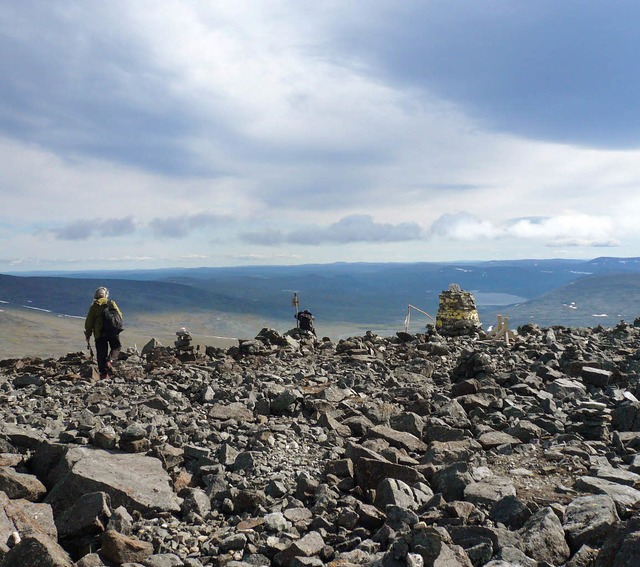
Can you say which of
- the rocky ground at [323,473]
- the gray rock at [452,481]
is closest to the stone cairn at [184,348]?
the rocky ground at [323,473]

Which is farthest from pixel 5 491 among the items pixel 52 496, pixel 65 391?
pixel 65 391

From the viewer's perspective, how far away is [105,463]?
668 cm

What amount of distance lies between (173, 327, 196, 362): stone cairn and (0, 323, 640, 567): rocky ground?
526cm

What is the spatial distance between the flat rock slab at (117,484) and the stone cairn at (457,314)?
75.7ft

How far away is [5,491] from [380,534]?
418cm

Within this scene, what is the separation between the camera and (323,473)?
7.10 m

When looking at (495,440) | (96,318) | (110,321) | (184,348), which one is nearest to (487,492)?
(495,440)

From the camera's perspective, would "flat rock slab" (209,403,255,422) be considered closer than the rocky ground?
No

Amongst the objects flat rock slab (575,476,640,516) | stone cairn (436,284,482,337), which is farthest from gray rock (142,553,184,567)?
stone cairn (436,284,482,337)

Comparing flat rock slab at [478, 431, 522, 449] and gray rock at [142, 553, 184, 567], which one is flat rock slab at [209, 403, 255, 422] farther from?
gray rock at [142, 553, 184, 567]

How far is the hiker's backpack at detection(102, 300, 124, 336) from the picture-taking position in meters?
16.4

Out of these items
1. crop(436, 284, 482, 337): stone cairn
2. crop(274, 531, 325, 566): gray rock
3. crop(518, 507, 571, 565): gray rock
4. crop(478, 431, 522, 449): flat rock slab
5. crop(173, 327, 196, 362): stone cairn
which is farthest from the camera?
crop(436, 284, 482, 337): stone cairn

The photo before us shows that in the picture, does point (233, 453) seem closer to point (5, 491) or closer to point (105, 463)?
point (105, 463)

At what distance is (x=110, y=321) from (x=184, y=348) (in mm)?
4226
